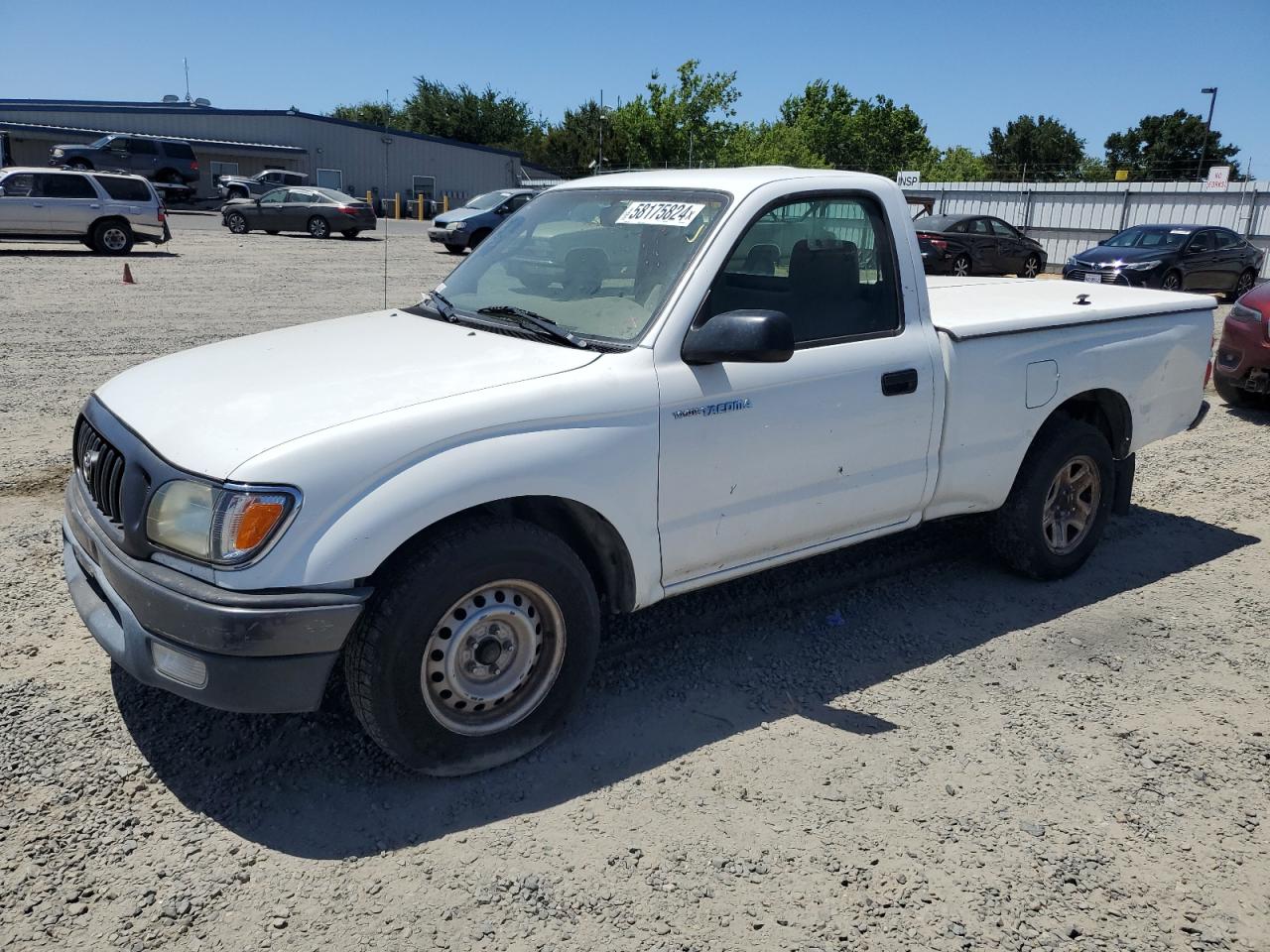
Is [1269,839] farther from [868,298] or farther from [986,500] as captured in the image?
[868,298]

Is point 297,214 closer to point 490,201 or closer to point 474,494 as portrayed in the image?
point 490,201

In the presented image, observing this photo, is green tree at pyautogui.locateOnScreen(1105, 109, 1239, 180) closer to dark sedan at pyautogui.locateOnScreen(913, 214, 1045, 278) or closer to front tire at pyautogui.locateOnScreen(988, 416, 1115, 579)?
dark sedan at pyautogui.locateOnScreen(913, 214, 1045, 278)

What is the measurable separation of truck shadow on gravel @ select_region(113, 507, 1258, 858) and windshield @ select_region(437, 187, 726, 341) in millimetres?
1426

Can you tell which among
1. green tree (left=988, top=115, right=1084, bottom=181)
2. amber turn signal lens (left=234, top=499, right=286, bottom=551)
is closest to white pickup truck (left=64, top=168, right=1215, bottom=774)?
amber turn signal lens (left=234, top=499, right=286, bottom=551)

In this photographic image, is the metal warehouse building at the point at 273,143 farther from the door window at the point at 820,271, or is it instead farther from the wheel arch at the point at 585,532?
the wheel arch at the point at 585,532

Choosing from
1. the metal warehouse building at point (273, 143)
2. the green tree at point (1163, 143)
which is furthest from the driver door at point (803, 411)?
the green tree at point (1163, 143)

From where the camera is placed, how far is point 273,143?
172ft

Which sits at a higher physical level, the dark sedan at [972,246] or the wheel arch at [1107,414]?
the dark sedan at [972,246]

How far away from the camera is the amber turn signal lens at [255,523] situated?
2.92 m

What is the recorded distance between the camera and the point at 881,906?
2.90m

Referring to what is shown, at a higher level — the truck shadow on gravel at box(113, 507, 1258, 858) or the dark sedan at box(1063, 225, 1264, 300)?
the dark sedan at box(1063, 225, 1264, 300)

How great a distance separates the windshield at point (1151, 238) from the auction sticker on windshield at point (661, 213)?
747 inches

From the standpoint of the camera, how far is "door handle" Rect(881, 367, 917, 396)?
418cm

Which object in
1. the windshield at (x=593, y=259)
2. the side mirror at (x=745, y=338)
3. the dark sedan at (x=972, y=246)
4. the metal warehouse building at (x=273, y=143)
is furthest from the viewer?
the metal warehouse building at (x=273, y=143)
